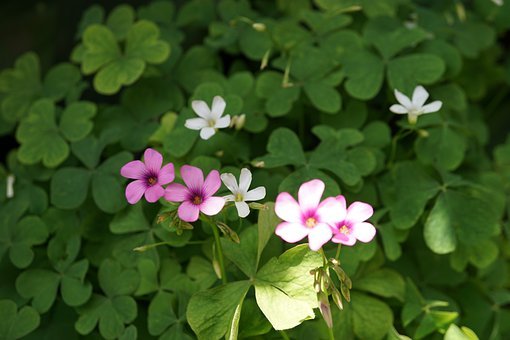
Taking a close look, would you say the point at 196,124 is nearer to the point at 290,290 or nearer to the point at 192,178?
the point at 192,178

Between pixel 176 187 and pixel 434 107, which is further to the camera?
pixel 434 107

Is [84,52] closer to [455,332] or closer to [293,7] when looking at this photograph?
[293,7]

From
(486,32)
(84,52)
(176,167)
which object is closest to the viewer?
(176,167)

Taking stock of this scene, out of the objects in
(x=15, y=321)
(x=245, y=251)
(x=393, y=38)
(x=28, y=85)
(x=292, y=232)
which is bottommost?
(x=15, y=321)

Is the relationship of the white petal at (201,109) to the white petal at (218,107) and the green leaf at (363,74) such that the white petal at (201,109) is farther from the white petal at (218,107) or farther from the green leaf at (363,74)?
the green leaf at (363,74)

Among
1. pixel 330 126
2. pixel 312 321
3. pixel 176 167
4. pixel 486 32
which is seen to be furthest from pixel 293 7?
pixel 312 321

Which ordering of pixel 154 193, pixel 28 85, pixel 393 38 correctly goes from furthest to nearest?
pixel 28 85, pixel 393 38, pixel 154 193

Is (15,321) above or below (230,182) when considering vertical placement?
below

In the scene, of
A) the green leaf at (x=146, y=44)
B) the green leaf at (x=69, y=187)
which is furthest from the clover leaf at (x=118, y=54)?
the green leaf at (x=69, y=187)

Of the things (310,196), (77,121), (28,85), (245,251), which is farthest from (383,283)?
(28,85)
